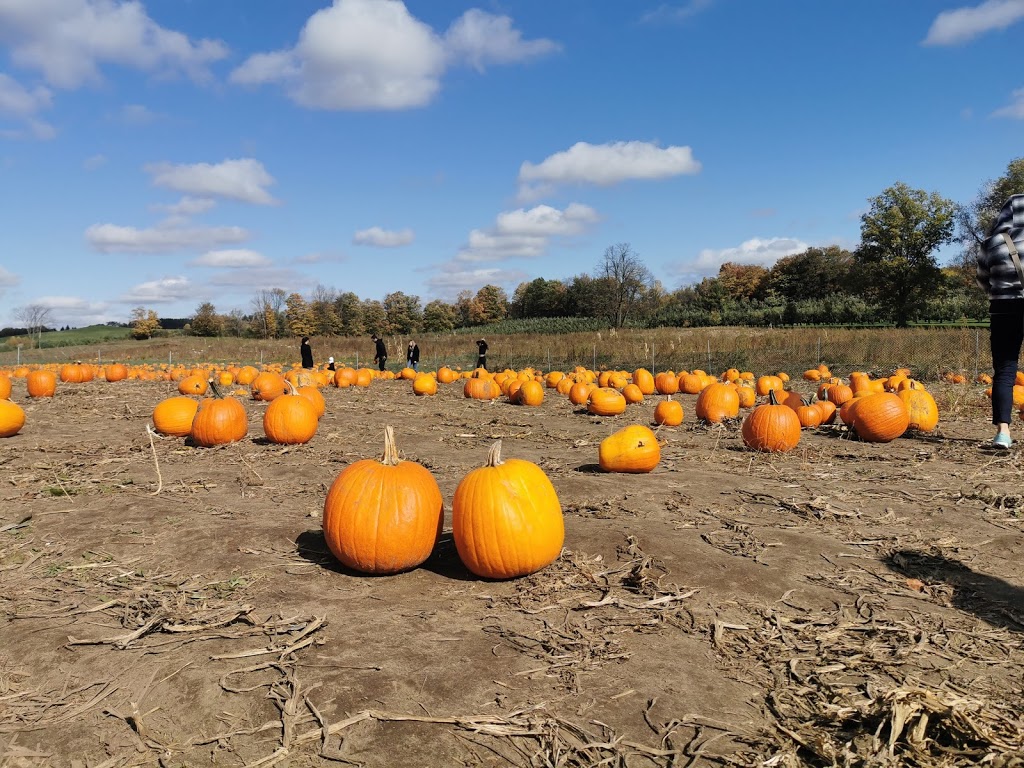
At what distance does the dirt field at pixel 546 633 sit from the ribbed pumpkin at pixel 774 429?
57.3 inches

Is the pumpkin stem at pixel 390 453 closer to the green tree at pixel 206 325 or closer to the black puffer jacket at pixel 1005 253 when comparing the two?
the black puffer jacket at pixel 1005 253

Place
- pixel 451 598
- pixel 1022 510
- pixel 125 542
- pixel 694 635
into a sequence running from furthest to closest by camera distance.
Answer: pixel 1022 510, pixel 125 542, pixel 451 598, pixel 694 635

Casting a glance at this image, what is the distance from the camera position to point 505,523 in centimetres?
378

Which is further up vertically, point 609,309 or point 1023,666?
point 609,309

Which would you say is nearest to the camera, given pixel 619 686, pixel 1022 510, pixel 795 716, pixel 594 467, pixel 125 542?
pixel 795 716

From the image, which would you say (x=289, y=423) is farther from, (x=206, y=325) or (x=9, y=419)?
(x=206, y=325)

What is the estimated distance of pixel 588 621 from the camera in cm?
330

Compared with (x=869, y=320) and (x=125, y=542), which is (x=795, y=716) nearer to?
(x=125, y=542)

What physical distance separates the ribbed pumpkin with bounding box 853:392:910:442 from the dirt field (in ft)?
6.96

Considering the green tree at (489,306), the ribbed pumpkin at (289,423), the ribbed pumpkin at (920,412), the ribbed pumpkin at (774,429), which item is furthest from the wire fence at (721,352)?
the green tree at (489,306)

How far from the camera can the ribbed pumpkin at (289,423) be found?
8391mm

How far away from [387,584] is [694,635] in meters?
1.77

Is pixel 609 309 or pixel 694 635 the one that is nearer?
pixel 694 635

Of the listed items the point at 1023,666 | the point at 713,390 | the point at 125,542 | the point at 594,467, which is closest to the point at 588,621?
the point at 1023,666
